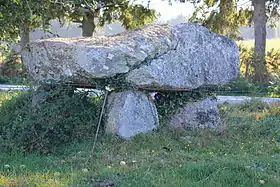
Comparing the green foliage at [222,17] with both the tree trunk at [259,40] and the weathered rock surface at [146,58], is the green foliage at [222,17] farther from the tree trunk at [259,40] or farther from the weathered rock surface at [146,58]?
the weathered rock surface at [146,58]

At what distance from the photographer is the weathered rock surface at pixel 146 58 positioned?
657 centimetres

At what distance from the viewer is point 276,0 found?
725 inches

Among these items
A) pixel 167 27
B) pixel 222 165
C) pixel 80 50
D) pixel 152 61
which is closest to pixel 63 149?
pixel 80 50

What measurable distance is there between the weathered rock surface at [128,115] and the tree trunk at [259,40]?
11975 mm

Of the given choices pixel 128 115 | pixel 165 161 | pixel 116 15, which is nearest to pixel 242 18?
pixel 116 15

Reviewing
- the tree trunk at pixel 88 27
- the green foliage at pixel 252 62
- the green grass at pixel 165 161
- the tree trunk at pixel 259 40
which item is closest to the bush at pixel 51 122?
the green grass at pixel 165 161

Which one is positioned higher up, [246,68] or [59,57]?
[59,57]

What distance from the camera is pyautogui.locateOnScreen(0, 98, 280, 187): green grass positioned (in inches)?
181

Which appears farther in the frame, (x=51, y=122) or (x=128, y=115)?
(x=128, y=115)

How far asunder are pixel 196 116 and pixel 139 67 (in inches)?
66.3

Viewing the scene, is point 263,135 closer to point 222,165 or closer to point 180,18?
point 222,165

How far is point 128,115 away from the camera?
6.80 m

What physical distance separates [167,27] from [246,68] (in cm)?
1187

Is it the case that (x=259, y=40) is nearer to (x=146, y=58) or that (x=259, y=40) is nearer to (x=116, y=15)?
(x=116, y=15)
